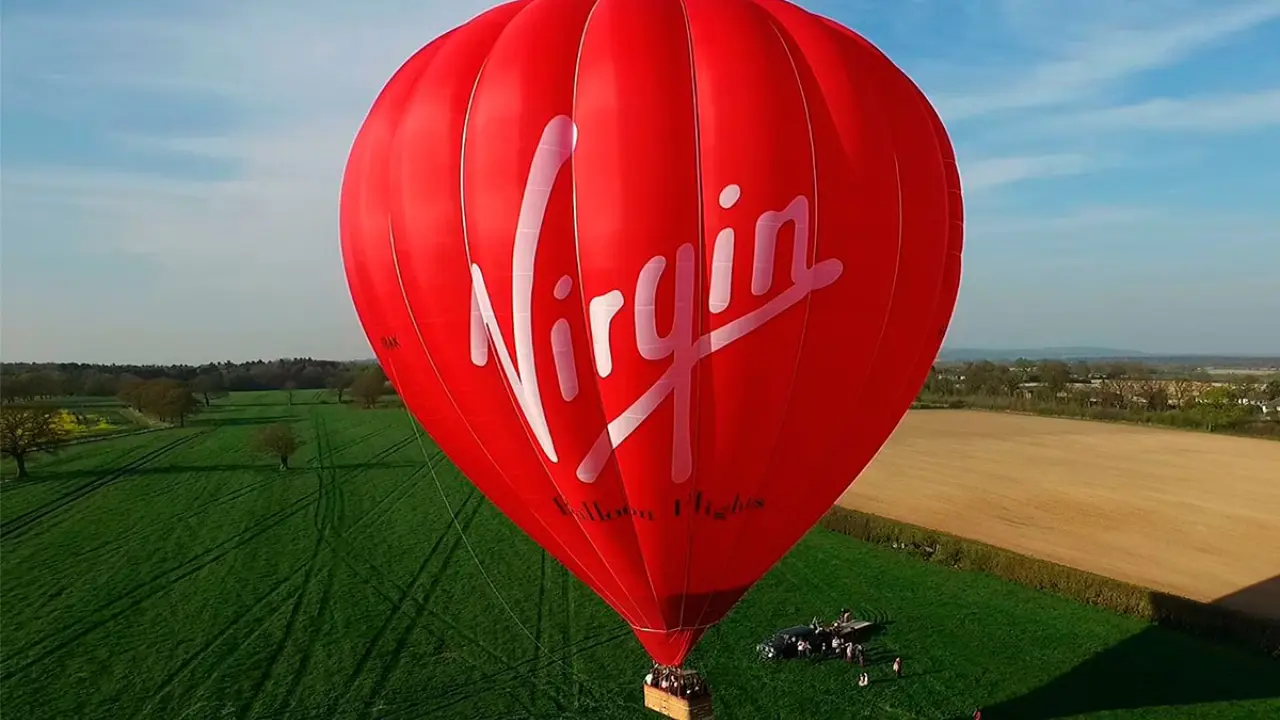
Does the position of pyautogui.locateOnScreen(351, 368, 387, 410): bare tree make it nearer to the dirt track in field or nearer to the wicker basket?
the dirt track in field

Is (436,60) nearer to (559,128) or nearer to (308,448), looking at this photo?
(559,128)

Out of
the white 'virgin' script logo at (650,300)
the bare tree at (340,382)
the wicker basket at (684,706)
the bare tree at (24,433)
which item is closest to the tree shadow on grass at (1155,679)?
the wicker basket at (684,706)

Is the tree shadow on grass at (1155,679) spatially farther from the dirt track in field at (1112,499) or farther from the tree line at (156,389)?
the tree line at (156,389)

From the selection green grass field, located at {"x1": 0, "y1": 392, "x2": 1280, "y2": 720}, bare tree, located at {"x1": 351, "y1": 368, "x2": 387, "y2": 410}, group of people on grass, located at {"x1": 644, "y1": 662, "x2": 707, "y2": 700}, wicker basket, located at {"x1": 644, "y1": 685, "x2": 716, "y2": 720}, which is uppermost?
bare tree, located at {"x1": 351, "y1": 368, "x2": 387, "y2": 410}

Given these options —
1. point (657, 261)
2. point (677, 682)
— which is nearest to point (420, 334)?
point (657, 261)

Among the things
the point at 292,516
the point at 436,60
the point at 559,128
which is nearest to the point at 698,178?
the point at 559,128

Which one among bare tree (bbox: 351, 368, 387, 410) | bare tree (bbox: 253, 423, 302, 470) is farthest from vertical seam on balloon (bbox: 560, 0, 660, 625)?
bare tree (bbox: 351, 368, 387, 410)

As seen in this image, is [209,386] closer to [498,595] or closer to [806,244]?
[498,595]
